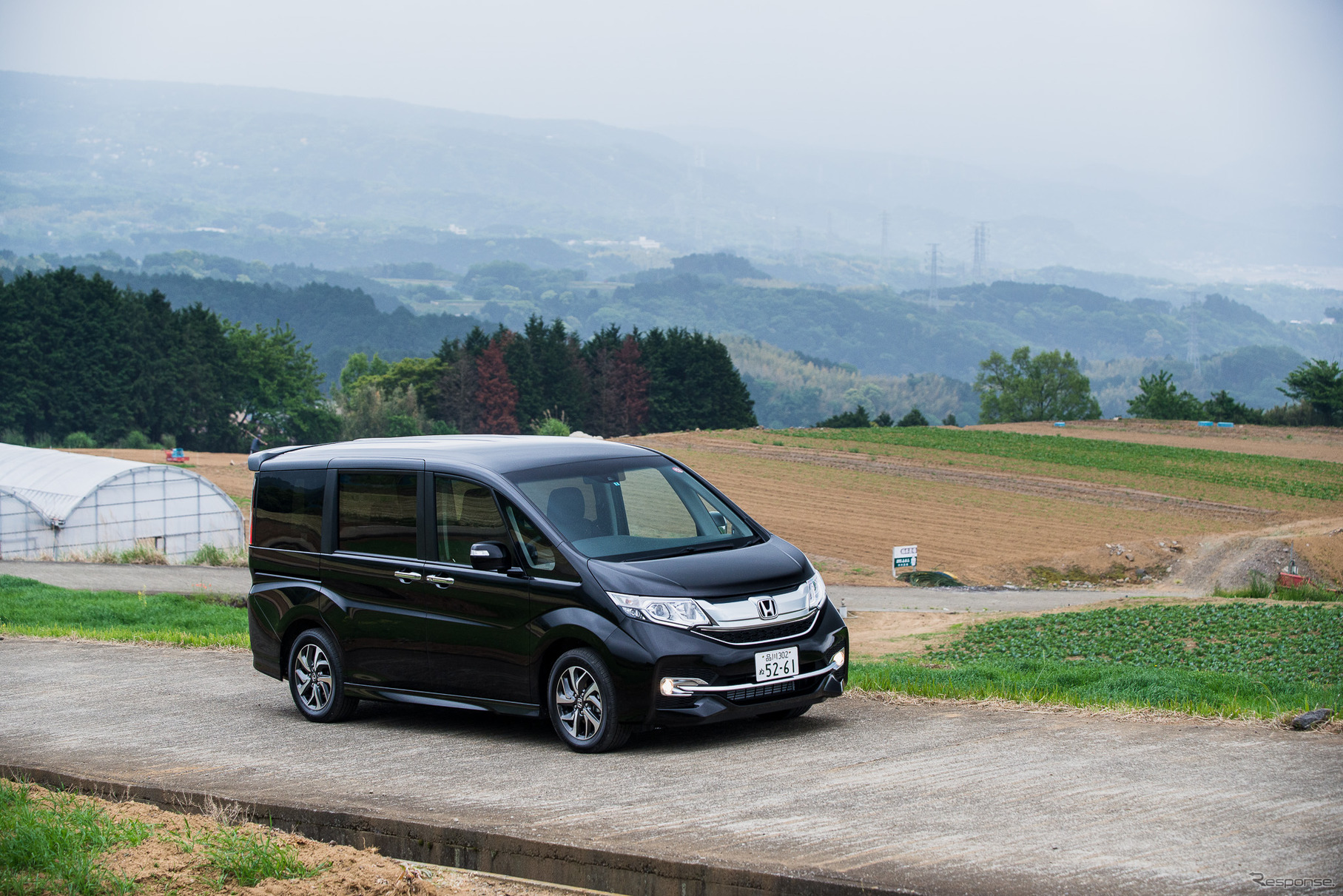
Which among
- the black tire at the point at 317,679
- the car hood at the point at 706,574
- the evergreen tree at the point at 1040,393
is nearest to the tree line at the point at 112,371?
the evergreen tree at the point at 1040,393

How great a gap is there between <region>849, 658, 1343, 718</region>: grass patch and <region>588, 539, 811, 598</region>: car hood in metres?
2.22

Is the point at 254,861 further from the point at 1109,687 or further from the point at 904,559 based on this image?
the point at 904,559

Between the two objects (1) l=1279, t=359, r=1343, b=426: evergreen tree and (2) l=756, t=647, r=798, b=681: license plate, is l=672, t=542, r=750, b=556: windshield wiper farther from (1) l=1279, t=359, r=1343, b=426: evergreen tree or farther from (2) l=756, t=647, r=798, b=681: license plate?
(1) l=1279, t=359, r=1343, b=426: evergreen tree

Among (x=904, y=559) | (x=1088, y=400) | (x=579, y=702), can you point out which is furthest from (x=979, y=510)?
(x=1088, y=400)

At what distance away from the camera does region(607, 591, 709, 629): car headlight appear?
24.2ft

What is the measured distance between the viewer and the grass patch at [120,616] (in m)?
14.8

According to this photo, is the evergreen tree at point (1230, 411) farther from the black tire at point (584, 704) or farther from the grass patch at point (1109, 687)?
the black tire at point (584, 704)

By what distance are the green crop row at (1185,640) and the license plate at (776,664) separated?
28.0 ft

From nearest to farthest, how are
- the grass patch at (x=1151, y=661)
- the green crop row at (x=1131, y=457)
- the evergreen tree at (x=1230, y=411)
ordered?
the grass patch at (x=1151, y=661)
the green crop row at (x=1131, y=457)
the evergreen tree at (x=1230, y=411)

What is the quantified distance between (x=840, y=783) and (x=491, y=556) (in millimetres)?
2676

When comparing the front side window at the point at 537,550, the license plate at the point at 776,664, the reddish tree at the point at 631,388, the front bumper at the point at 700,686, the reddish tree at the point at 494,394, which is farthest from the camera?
the reddish tree at the point at 631,388

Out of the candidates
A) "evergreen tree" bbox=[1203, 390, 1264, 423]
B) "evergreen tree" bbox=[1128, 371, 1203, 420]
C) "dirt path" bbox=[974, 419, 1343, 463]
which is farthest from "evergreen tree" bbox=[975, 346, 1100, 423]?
"dirt path" bbox=[974, 419, 1343, 463]

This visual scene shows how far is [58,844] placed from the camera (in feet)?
19.0

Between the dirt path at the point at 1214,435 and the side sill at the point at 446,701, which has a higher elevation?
the dirt path at the point at 1214,435
